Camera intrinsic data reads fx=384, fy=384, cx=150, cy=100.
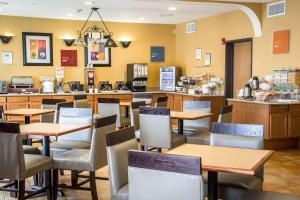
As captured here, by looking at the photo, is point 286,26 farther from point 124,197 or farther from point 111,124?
point 124,197

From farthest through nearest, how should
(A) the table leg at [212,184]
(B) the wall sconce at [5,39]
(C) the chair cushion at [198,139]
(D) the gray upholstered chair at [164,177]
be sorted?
(B) the wall sconce at [5,39], (C) the chair cushion at [198,139], (A) the table leg at [212,184], (D) the gray upholstered chair at [164,177]

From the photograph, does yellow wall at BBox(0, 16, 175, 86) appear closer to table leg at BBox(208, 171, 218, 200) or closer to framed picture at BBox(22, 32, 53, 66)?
framed picture at BBox(22, 32, 53, 66)

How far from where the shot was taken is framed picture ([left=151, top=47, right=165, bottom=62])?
11141mm

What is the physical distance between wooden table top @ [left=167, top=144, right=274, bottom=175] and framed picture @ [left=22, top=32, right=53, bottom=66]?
24.5ft

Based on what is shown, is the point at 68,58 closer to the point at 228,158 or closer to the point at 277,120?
the point at 277,120

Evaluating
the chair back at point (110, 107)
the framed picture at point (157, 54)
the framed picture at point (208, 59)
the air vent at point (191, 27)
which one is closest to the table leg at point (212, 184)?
the chair back at point (110, 107)

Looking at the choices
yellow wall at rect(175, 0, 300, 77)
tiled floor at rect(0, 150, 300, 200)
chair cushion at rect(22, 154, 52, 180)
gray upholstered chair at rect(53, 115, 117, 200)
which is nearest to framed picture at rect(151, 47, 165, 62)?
yellow wall at rect(175, 0, 300, 77)

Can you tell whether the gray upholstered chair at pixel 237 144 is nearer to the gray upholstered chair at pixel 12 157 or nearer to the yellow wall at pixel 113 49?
the gray upholstered chair at pixel 12 157

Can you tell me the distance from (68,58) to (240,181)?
7.81 m

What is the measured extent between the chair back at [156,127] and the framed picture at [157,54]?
610cm

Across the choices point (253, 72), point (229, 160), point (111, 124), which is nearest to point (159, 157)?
point (229, 160)

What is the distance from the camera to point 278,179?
17.0ft

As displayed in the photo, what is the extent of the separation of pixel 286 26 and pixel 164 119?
3.74 metres

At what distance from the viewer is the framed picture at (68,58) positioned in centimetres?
1016
